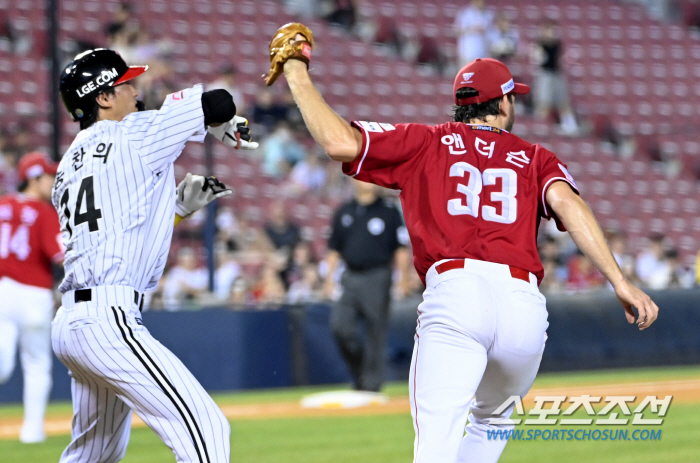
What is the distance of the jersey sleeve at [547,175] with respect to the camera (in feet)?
14.1

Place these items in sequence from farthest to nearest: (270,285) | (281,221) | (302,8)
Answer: (302,8) < (281,221) < (270,285)

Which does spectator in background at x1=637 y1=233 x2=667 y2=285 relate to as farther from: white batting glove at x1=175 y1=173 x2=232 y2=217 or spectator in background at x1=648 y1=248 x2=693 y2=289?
white batting glove at x1=175 y1=173 x2=232 y2=217

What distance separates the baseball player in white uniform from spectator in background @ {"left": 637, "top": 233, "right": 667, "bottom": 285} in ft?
39.1

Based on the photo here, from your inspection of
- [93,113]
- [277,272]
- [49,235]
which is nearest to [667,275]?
[277,272]

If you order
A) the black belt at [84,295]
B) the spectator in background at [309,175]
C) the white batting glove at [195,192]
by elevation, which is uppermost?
the white batting glove at [195,192]

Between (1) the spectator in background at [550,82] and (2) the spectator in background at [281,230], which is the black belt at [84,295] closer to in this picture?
(2) the spectator in background at [281,230]

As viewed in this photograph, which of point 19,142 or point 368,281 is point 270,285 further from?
point 19,142

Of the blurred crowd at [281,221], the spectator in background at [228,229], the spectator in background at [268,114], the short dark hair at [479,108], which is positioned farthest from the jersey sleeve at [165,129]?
the spectator in background at [268,114]

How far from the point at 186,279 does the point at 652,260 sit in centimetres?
718

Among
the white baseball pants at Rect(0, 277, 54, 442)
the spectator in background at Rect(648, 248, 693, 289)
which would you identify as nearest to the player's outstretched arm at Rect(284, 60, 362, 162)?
the white baseball pants at Rect(0, 277, 54, 442)

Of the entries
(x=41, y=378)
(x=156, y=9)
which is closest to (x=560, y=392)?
(x=41, y=378)

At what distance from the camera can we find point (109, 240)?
170 inches

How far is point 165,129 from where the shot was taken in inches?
173

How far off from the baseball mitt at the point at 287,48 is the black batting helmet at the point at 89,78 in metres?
0.80
